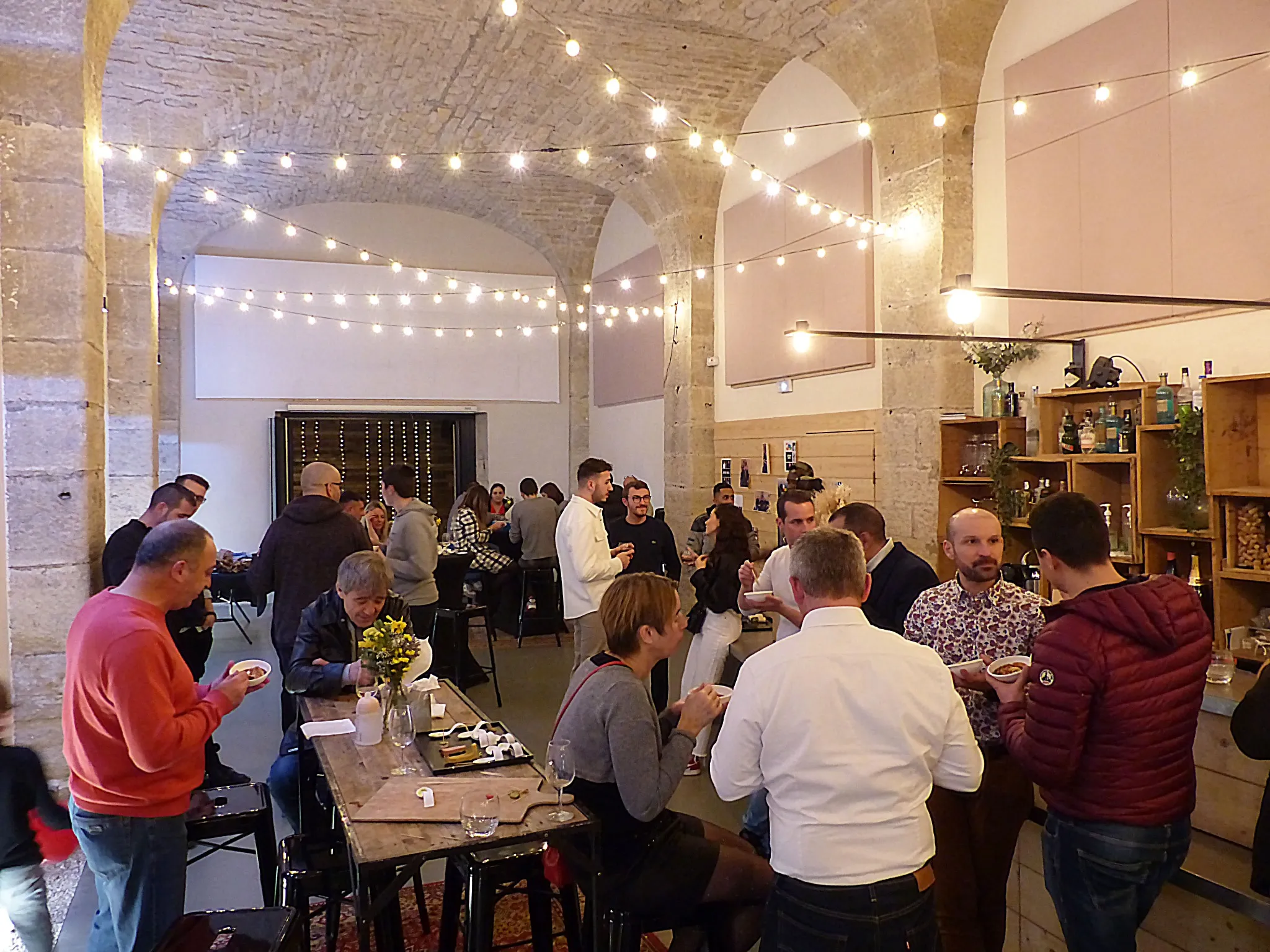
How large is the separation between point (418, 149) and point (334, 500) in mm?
5946

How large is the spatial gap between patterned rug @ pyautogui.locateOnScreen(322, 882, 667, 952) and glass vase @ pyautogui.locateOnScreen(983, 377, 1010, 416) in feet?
12.8

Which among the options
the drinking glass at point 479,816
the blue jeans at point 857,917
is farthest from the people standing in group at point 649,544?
the blue jeans at point 857,917

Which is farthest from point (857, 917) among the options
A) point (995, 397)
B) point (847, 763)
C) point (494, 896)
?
point (995, 397)

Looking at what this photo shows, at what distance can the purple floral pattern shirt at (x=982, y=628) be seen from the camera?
108 inches

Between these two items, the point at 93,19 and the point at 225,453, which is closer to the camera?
the point at 93,19

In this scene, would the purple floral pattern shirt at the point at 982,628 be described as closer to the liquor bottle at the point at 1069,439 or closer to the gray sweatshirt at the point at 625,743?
the gray sweatshirt at the point at 625,743

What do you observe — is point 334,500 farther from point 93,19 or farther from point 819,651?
point 819,651

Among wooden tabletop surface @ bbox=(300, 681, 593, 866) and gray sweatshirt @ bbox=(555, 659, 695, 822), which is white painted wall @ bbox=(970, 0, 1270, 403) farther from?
wooden tabletop surface @ bbox=(300, 681, 593, 866)

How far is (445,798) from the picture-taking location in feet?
7.77

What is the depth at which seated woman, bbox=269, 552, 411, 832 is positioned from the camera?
10.6 ft

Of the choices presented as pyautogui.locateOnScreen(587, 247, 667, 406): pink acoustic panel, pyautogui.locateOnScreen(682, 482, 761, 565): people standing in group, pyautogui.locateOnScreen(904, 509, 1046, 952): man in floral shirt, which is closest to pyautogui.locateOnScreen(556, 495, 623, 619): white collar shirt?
pyautogui.locateOnScreen(682, 482, 761, 565): people standing in group

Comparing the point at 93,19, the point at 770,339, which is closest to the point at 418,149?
the point at 770,339

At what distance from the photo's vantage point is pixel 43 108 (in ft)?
14.3

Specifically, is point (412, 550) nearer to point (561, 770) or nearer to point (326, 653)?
point (326, 653)
